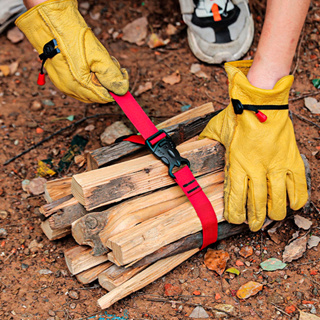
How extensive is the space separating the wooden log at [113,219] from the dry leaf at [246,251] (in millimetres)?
560

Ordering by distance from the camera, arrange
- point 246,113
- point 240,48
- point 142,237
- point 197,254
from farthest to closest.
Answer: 1. point 240,48
2. point 197,254
3. point 246,113
4. point 142,237

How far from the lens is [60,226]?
7.14 feet

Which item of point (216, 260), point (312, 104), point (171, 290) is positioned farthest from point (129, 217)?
point (312, 104)

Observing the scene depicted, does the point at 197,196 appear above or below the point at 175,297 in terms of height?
above

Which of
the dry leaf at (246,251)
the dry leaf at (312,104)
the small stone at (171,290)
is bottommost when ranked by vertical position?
the dry leaf at (312,104)

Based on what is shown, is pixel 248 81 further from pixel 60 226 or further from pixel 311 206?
pixel 60 226

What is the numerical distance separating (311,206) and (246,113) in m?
0.84

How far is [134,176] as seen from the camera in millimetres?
2148

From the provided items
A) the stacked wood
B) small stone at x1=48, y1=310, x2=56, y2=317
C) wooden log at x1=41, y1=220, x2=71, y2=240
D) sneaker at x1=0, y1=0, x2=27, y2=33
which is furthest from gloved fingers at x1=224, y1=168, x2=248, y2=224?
sneaker at x1=0, y1=0, x2=27, y2=33

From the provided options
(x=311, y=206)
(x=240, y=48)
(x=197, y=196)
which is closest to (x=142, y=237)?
(x=197, y=196)

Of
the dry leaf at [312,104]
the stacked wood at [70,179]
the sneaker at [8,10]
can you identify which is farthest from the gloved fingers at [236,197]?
the sneaker at [8,10]

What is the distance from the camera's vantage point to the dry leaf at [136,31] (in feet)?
12.5

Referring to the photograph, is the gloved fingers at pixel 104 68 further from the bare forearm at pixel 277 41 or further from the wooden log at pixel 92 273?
the wooden log at pixel 92 273

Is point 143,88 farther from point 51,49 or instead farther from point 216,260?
point 216,260
